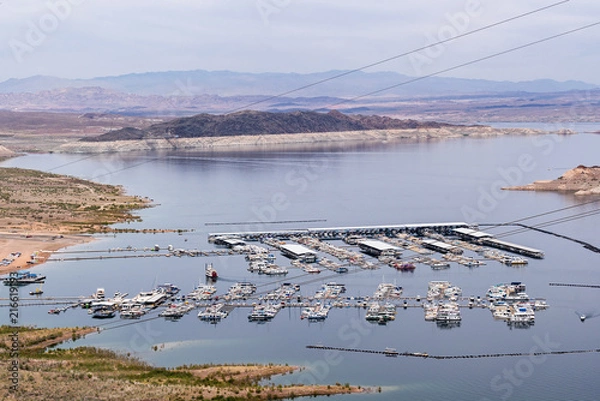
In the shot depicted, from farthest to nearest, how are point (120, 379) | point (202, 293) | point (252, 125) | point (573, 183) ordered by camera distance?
point (252, 125), point (573, 183), point (202, 293), point (120, 379)

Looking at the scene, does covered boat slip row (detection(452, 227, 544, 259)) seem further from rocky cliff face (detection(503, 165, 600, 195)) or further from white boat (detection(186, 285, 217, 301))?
rocky cliff face (detection(503, 165, 600, 195))

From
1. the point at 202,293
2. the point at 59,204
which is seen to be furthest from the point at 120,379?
the point at 59,204

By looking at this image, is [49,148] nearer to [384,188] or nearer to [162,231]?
[384,188]

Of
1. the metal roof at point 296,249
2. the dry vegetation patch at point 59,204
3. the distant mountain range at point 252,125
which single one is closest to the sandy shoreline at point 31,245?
the dry vegetation patch at point 59,204

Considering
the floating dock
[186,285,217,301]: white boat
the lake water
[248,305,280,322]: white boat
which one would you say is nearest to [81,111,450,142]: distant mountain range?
the lake water

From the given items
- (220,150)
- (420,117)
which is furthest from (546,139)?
(420,117)

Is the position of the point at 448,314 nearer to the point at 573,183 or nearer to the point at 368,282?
the point at 368,282
